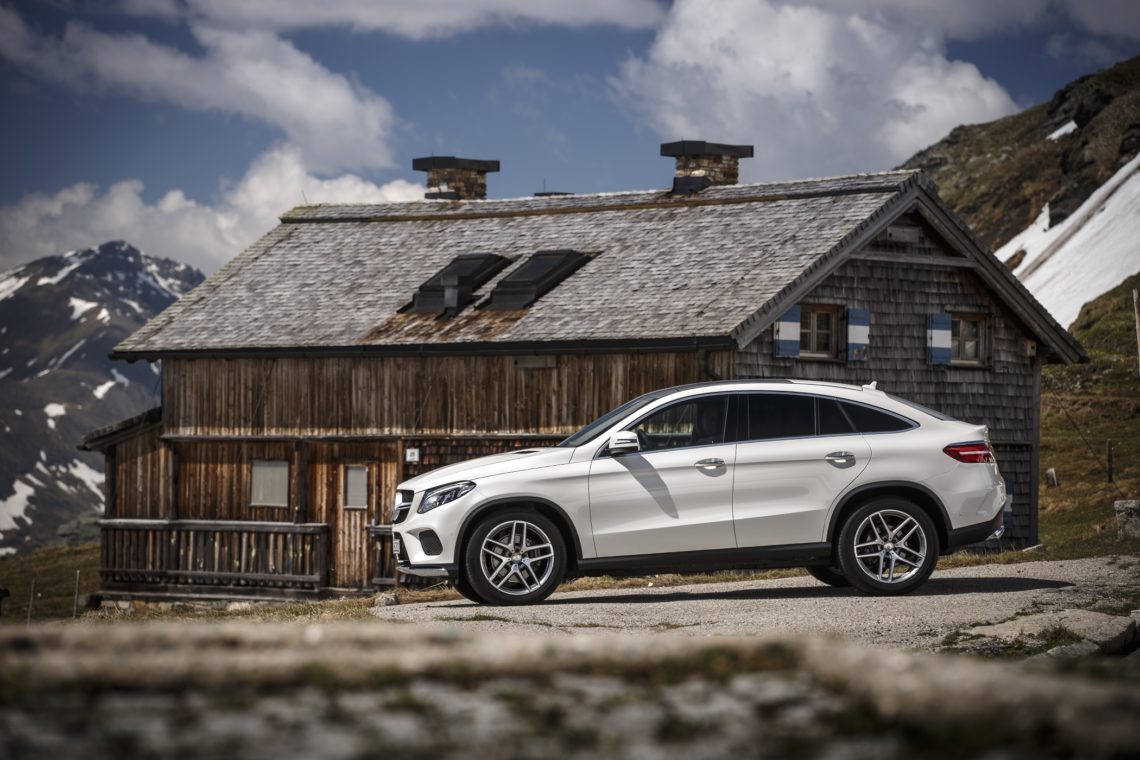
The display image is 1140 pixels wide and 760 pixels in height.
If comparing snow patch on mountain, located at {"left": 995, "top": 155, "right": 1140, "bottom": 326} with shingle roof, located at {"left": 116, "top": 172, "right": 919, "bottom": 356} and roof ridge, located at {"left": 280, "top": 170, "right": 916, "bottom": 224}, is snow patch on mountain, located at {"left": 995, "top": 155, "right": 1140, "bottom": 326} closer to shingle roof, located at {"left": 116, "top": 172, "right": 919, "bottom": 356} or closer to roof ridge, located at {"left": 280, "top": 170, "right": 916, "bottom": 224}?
roof ridge, located at {"left": 280, "top": 170, "right": 916, "bottom": 224}

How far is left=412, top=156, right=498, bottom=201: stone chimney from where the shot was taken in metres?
33.4

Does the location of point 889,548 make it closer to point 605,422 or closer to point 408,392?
point 605,422

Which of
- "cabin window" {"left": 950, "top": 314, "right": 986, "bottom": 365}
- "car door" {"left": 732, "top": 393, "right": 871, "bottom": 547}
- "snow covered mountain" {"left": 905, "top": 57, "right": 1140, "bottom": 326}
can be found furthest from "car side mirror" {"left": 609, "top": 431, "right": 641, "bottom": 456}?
"snow covered mountain" {"left": 905, "top": 57, "right": 1140, "bottom": 326}

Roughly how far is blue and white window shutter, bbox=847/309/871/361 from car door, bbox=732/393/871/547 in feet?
35.4

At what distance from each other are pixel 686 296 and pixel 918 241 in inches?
176

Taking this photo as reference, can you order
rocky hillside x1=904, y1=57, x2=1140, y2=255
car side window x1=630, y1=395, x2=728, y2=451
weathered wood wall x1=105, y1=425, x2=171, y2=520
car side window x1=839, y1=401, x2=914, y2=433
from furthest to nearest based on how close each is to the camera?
rocky hillside x1=904, y1=57, x2=1140, y2=255 < weathered wood wall x1=105, y1=425, x2=171, y2=520 < car side window x1=839, y1=401, x2=914, y2=433 < car side window x1=630, y1=395, x2=728, y2=451

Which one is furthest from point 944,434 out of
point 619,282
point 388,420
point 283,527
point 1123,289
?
point 1123,289

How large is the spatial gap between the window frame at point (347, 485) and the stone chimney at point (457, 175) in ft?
27.7

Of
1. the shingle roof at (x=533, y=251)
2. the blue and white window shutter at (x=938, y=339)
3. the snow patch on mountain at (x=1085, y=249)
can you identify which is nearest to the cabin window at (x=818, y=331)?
the shingle roof at (x=533, y=251)

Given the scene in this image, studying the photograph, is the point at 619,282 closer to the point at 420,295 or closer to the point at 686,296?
the point at 686,296

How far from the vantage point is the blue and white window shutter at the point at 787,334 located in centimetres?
2297

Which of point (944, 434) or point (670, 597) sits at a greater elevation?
point (944, 434)

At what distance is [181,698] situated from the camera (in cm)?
417

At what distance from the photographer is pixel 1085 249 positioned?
7000 centimetres
